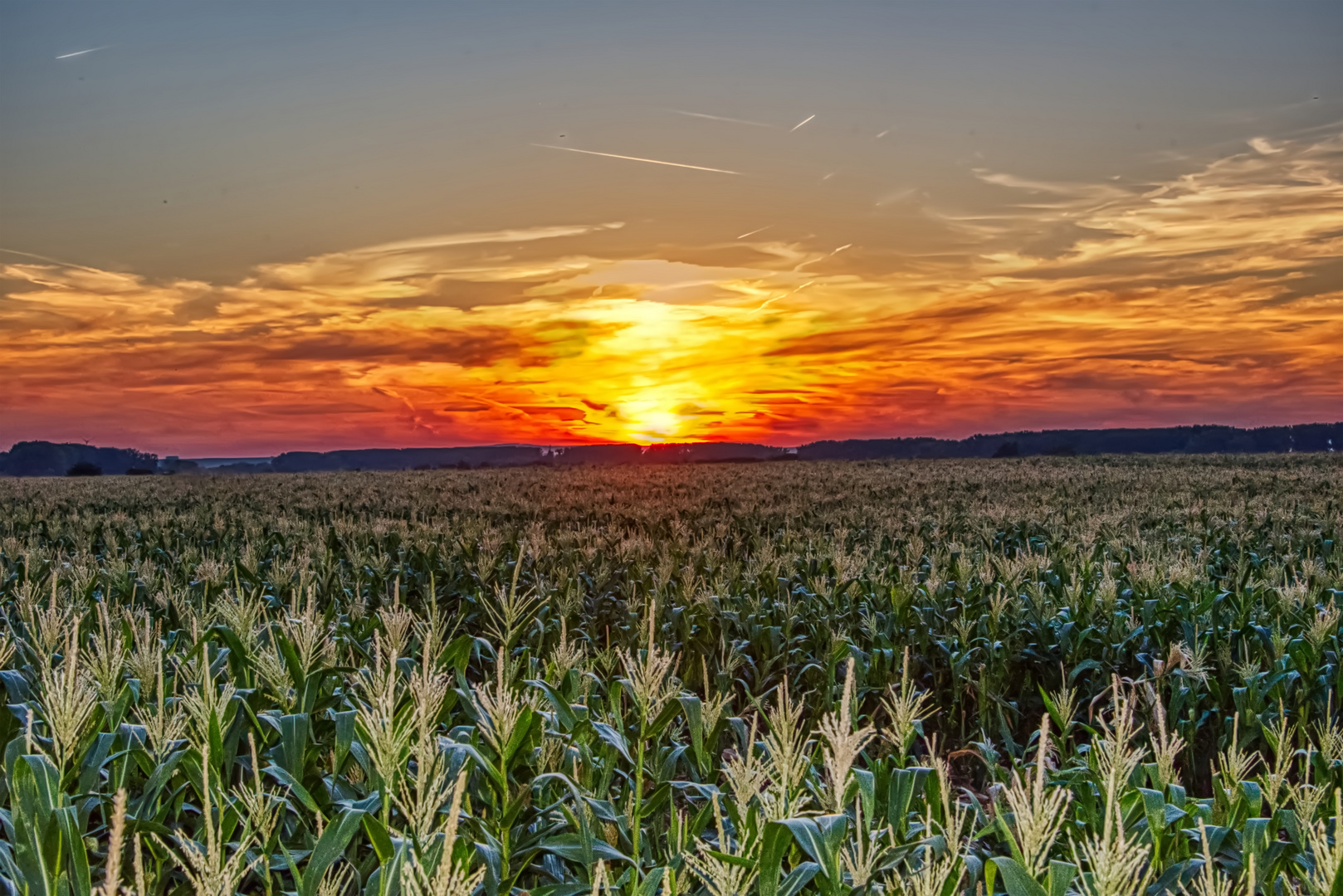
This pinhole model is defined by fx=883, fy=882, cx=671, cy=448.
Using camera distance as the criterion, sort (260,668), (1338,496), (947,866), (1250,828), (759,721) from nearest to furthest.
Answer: (947,866)
(1250,828)
(260,668)
(759,721)
(1338,496)

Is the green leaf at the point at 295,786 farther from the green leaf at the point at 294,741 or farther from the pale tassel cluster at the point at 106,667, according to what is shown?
the pale tassel cluster at the point at 106,667

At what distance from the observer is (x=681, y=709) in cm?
457

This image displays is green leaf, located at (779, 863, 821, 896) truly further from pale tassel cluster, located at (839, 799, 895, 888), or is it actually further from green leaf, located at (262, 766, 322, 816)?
green leaf, located at (262, 766, 322, 816)

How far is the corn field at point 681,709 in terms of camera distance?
10.0 feet

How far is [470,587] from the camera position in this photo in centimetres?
1236

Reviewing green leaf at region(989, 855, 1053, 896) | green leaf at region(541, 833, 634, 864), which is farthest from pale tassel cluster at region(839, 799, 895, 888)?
green leaf at region(541, 833, 634, 864)

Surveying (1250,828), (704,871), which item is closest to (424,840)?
(704,871)

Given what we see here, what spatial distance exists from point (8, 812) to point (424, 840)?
230 centimetres

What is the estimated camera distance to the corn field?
305 cm

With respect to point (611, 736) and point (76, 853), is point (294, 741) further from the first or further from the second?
point (611, 736)

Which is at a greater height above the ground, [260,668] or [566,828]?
[260,668]

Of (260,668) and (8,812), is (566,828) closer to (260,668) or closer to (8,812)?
(260,668)

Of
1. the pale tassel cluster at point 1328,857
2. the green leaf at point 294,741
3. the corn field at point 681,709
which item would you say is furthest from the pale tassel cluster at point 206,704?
the pale tassel cluster at point 1328,857

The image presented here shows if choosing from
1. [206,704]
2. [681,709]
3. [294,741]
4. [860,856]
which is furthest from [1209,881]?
[294,741]
